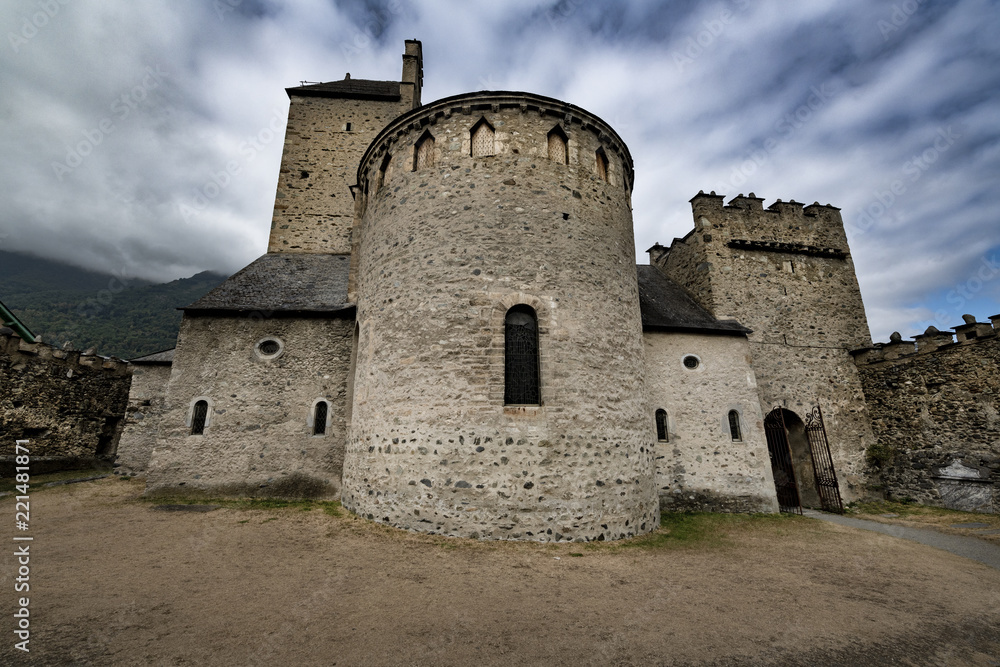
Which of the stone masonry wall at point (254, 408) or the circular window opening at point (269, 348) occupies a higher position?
the circular window opening at point (269, 348)

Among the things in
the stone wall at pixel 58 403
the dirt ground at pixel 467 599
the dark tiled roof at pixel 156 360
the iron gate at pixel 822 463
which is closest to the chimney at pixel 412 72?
the dark tiled roof at pixel 156 360

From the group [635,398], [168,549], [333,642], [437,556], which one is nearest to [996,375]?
[635,398]

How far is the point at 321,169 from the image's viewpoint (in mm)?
16625

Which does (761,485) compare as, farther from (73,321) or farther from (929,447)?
(73,321)

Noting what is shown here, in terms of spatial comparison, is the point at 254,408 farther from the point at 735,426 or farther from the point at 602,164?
the point at 735,426

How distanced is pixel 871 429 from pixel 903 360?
244cm

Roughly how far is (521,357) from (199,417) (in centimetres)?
832

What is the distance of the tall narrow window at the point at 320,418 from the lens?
10.2m

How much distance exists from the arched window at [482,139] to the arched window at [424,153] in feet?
3.27

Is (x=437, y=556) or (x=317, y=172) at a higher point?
(x=317, y=172)

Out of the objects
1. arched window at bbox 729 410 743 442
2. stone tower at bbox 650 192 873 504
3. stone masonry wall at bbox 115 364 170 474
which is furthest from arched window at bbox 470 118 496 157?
stone masonry wall at bbox 115 364 170 474

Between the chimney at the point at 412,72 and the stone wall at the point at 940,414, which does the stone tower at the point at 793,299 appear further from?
the chimney at the point at 412,72

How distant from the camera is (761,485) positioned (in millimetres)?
10562

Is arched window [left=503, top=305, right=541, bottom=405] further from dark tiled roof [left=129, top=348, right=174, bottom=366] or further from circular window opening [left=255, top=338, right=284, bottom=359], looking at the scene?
dark tiled roof [left=129, top=348, right=174, bottom=366]
